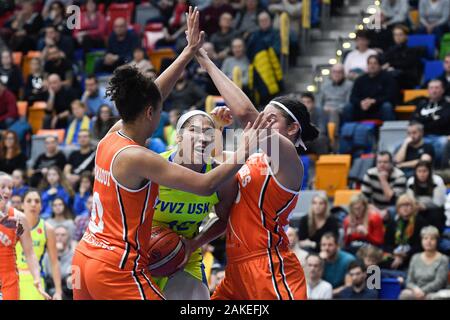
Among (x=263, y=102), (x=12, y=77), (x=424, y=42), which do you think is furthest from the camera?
(x=12, y=77)

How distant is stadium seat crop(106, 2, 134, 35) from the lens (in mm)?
18438

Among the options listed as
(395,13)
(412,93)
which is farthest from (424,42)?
(412,93)

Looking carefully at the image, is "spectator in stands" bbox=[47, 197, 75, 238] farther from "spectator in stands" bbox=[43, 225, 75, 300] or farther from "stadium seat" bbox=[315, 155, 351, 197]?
"stadium seat" bbox=[315, 155, 351, 197]

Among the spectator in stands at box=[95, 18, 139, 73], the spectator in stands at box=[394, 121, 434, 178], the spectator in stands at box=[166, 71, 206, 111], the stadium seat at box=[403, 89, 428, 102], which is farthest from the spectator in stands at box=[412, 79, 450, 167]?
the spectator in stands at box=[95, 18, 139, 73]

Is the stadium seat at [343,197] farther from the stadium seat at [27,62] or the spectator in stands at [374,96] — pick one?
the stadium seat at [27,62]

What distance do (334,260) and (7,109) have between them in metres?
6.97

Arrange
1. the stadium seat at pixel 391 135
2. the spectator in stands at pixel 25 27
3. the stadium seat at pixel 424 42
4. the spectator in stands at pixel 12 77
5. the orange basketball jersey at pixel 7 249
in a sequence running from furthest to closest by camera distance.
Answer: the spectator in stands at pixel 25 27
the spectator in stands at pixel 12 77
the stadium seat at pixel 424 42
the stadium seat at pixel 391 135
the orange basketball jersey at pixel 7 249

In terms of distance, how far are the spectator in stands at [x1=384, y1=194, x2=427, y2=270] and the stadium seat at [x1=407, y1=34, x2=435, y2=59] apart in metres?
3.86

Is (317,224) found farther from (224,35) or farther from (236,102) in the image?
(236,102)

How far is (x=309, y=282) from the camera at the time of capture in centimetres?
1145

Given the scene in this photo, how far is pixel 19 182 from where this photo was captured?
572 inches

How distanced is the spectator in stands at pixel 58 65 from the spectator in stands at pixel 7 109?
2.71 ft

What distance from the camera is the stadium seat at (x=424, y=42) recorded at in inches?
597

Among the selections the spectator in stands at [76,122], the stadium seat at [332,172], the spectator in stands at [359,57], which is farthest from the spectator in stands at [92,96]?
the stadium seat at [332,172]
